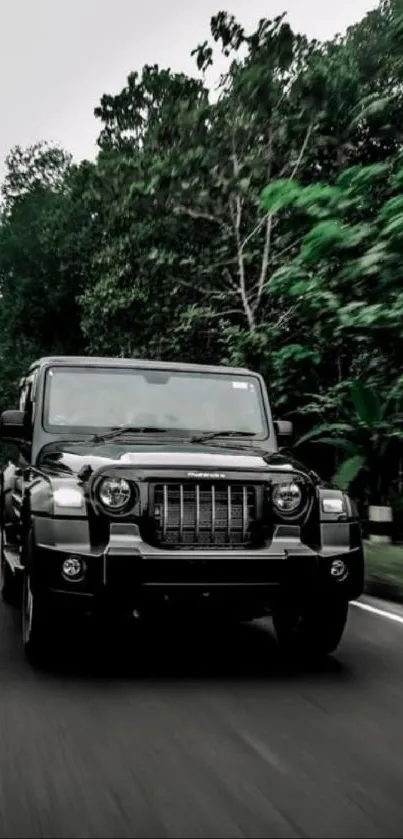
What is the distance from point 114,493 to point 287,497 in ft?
3.50

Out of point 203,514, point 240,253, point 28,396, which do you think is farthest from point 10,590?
point 240,253

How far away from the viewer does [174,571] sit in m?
6.35

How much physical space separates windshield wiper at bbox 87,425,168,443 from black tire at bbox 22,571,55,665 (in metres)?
1.23

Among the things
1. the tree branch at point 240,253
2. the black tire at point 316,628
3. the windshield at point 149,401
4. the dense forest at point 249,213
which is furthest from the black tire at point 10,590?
the tree branch at point 240,253

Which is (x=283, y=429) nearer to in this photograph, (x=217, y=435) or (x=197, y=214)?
(x=217, y=435)

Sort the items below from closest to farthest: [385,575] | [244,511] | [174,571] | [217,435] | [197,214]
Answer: [174,571] < [244,511] < [217,435] < [385,575] < [197,214]

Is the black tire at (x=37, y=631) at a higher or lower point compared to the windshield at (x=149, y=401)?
lower

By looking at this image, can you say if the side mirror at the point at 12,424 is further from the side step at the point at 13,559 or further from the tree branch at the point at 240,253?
the tree branch at the point at 240,253

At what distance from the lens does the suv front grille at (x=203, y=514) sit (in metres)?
6.49

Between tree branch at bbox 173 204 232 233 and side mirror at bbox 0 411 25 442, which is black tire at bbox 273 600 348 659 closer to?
side mirror at bbox 0 411 25 442

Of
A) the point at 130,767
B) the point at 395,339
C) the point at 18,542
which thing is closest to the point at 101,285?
the point at 395,339

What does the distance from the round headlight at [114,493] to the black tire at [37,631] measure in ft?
2.40

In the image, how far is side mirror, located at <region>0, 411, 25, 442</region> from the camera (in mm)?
7969

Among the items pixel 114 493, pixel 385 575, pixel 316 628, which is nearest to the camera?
pixel 114 493
